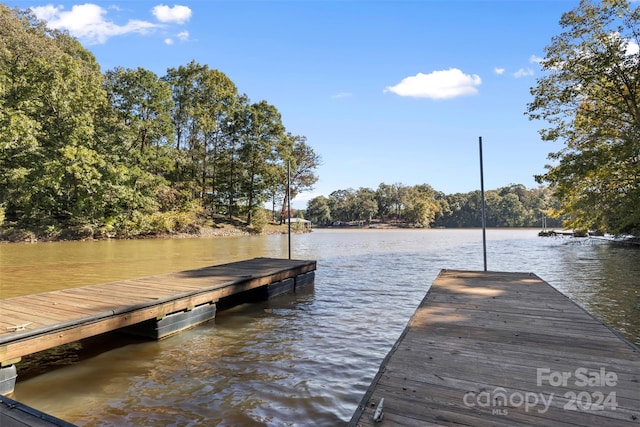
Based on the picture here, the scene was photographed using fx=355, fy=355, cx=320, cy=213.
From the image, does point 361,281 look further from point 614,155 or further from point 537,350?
point 614,155

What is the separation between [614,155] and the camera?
12523mm

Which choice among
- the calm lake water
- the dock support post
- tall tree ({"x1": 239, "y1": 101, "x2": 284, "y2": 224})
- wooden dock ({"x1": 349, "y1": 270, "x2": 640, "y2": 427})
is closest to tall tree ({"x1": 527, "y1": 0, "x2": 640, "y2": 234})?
the calm lake water

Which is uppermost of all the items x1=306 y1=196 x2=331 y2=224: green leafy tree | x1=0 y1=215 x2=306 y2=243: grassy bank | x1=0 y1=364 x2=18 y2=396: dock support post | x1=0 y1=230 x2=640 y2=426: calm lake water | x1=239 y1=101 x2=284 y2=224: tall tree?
x1=239 y1=101 x2=284 y2=224: tall tree

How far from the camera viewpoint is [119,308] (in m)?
4.46

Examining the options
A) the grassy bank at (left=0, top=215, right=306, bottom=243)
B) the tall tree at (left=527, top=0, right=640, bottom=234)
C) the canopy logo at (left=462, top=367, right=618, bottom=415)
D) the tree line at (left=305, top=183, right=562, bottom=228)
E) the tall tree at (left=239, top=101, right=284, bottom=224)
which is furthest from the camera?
the tree line at (left=305, top=183, right=562, bottom=228)

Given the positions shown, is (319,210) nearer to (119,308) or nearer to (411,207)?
(411,207)

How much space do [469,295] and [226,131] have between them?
125 feet

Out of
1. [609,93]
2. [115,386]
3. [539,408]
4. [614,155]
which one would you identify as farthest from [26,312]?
[609,93]

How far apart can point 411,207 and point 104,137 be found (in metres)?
64.1

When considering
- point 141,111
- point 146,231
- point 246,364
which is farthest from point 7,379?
point 141,111

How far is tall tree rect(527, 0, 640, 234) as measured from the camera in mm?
13078

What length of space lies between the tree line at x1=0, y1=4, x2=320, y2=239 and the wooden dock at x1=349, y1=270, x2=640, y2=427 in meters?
26.5

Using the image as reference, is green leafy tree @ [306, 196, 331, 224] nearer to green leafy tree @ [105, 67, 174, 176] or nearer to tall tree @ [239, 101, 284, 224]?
tall tree @ [239, 101, 284, 224]

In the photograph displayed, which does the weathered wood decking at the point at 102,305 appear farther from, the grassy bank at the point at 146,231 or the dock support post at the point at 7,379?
the grassy bank at the point at 146,231
